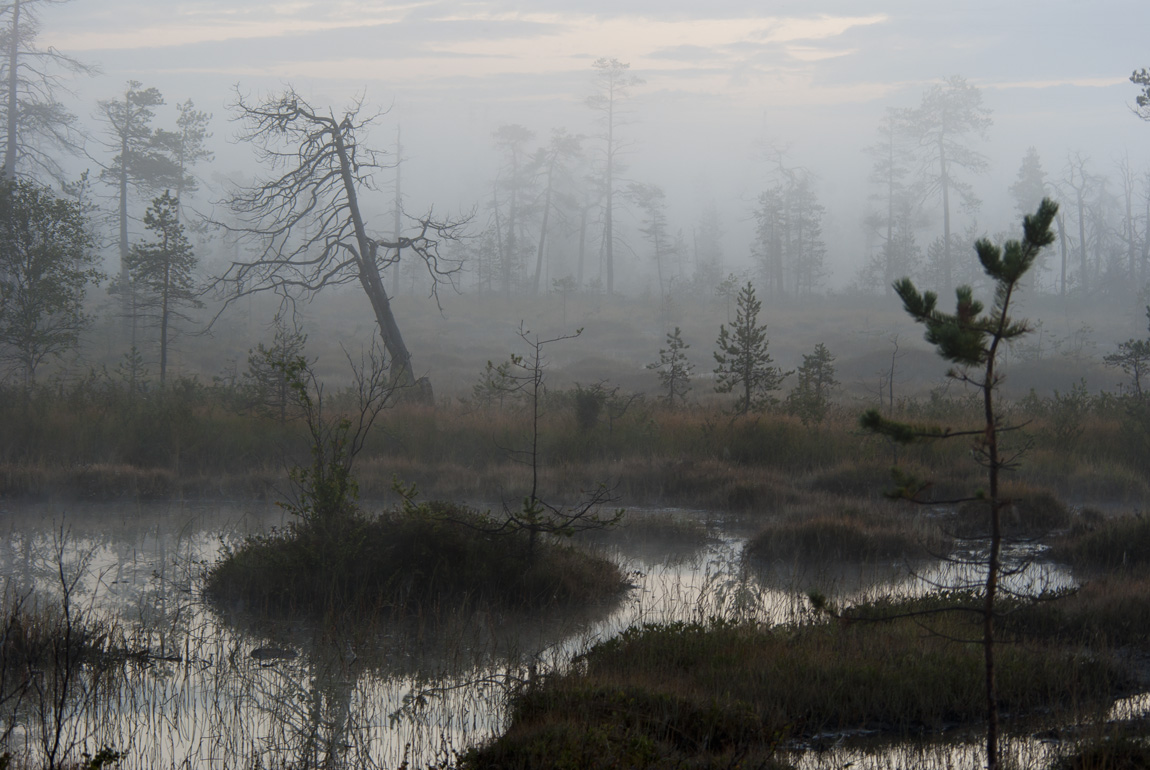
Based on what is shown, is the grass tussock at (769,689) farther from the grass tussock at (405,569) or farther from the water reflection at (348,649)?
the grass tussock at (405,569)

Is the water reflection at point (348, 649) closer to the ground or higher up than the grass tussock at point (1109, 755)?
closer to the ground

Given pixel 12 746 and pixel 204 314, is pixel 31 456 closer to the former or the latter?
pixel 12 746

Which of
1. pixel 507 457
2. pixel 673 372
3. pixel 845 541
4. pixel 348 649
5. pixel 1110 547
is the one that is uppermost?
pixel 673 372

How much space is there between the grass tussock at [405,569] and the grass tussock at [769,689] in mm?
1654

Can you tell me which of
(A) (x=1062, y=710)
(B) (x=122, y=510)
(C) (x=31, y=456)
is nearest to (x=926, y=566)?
(A) (x=1062, y=710)

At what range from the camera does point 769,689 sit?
494 centimetres

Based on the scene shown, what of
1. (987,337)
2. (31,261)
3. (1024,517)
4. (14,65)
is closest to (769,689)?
(987,337)

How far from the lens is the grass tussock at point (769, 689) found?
13.6 feet

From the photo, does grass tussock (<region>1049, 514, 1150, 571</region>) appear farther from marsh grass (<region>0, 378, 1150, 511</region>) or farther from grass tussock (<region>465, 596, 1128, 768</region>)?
grass tussock (<region>465, 596, 1128, 768</region>)

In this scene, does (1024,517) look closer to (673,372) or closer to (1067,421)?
(1067,421)

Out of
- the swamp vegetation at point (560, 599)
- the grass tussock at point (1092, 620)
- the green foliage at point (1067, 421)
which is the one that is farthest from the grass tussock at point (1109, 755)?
the green foliage at point (1067, 421)

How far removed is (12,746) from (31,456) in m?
9.94

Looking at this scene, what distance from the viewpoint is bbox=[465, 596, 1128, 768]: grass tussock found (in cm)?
416

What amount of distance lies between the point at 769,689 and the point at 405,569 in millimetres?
3634
